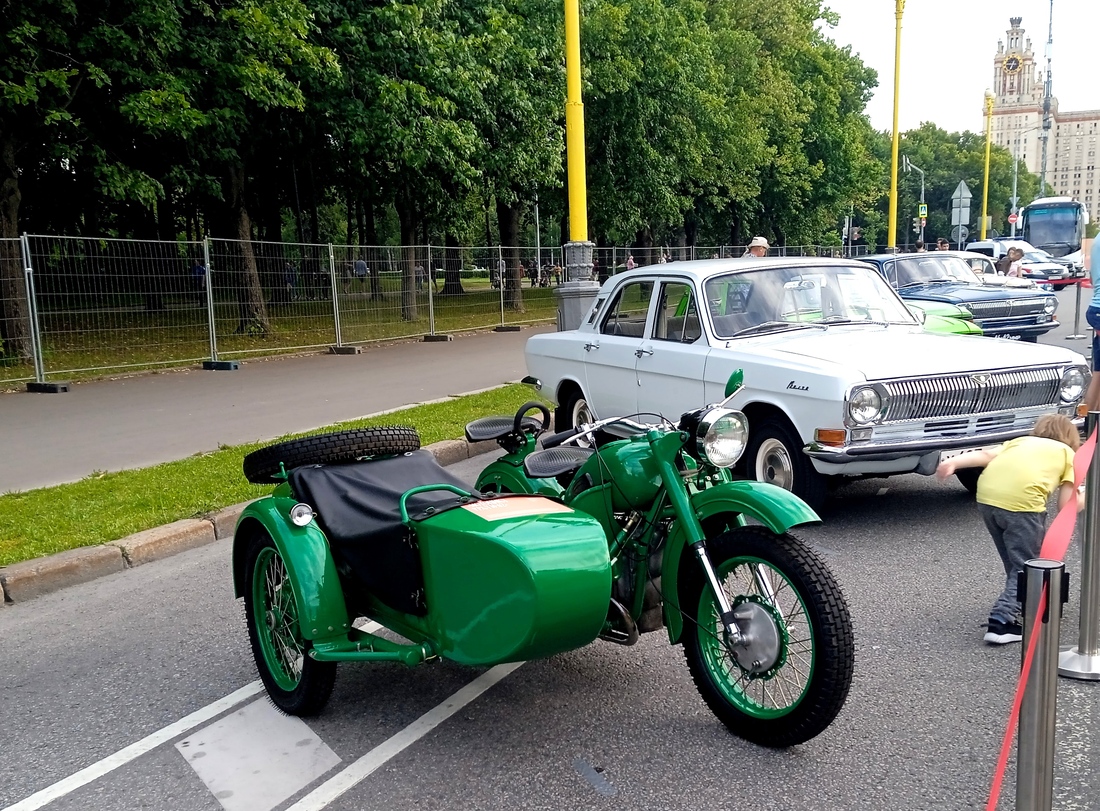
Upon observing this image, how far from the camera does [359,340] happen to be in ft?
59.0

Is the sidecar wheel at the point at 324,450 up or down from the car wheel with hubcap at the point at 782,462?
up

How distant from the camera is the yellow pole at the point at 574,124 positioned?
41.4 feet

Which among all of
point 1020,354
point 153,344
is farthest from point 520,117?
point 1020,354

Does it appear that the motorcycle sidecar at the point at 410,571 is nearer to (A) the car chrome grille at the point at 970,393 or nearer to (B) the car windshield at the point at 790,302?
(A) the car chrome grille at the point at 970,393

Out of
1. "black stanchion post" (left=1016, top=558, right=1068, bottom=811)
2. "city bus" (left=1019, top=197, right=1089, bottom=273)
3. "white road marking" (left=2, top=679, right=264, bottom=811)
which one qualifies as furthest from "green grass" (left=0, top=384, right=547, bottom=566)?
"city bus" (left=1019, top=197, right=1089, bottom=273)

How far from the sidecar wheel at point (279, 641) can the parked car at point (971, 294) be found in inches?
436

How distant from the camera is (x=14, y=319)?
13.0 meters

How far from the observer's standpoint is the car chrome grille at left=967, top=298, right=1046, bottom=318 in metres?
13.8

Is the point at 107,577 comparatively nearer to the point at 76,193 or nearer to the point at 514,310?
the point at 514,310

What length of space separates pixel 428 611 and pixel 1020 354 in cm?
482

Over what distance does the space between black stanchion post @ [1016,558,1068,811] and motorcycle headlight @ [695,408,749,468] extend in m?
1.34

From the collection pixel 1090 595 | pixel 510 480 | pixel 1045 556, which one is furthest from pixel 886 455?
pixel 1045 556

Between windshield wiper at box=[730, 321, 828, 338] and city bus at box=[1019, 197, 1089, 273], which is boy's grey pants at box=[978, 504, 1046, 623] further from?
city bus at box=[1019, 197, 1089, 273]

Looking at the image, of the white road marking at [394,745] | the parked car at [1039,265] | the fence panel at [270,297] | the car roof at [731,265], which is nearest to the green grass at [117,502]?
the car roof at [731,265]
